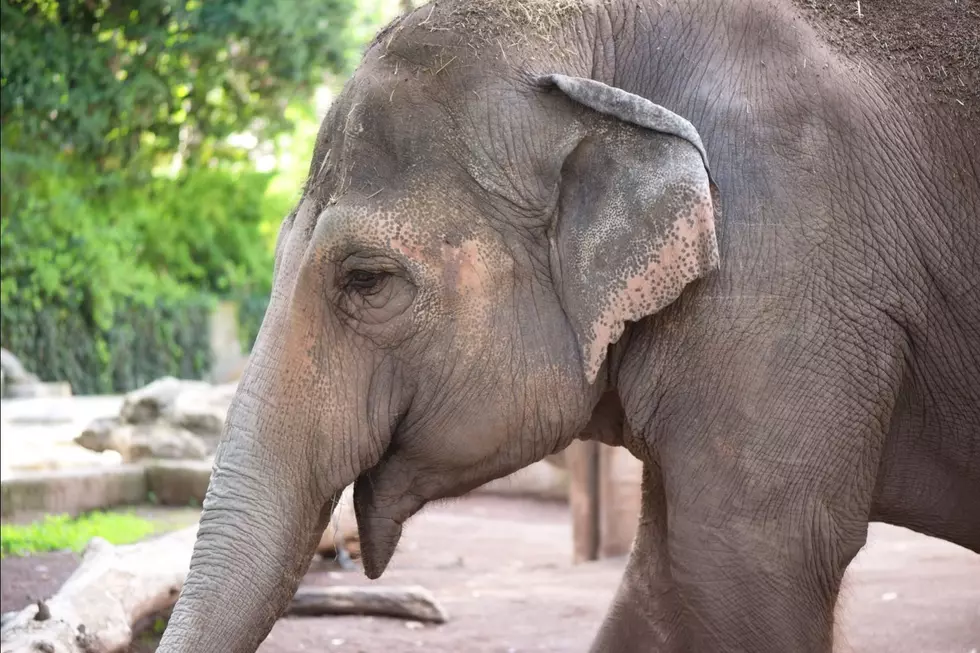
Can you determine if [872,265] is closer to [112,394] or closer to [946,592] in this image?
[946,592]

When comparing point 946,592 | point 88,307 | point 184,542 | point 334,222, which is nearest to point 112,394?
point 88,307

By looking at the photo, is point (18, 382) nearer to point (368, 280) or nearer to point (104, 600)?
point (104, 600)

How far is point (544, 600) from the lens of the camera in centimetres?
695

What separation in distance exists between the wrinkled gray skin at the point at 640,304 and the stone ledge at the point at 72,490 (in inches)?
247

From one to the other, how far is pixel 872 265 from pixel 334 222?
4.34 feet

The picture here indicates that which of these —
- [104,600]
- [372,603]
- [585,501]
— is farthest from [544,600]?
[104,600]

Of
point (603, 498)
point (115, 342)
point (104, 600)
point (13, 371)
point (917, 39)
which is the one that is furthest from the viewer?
point (115, 342)

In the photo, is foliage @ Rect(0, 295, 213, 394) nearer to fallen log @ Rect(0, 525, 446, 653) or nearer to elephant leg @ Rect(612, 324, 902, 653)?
fallen log @ Rect(0, 525, 446, 653)

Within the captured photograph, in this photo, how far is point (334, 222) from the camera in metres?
3.11

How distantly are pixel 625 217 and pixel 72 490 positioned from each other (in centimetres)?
725

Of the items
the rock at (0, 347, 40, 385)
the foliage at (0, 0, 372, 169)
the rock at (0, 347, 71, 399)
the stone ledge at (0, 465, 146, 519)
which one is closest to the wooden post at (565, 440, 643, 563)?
the stone ledge at (0, 465, 146, 519)

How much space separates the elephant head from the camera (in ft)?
9.89

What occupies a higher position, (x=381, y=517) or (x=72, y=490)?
(x=381, y=517)

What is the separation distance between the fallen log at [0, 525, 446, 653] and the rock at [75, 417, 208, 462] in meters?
4.47
